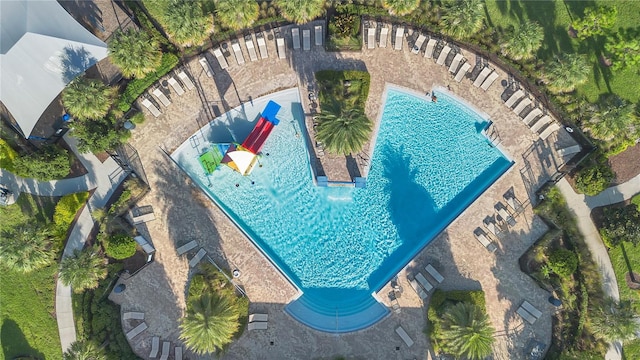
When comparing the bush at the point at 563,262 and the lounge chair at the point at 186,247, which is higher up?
the bush at the point at 563,262

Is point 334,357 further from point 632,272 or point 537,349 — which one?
point 632,272

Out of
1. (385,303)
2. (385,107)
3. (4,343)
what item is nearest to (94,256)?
(4,343)

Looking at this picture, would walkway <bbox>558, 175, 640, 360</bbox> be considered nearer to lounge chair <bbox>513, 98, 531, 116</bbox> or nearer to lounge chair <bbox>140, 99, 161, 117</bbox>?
lounge chair <bbox>513, 98, 531, 116</bbox>

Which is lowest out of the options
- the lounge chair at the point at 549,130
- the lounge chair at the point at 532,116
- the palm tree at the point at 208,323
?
the palm tree at the point at 208,323

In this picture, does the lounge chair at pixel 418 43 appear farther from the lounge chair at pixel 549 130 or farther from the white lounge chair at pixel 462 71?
the lounge chair at pixel 549 130

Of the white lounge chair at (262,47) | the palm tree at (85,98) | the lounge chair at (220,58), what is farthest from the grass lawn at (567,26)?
the palm tree at (85,98)

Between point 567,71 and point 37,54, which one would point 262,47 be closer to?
point 37,54

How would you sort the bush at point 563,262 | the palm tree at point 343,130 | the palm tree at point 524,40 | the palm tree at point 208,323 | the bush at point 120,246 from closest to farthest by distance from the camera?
the palm tree at point 208,323 < the palm tree at point 343,130 < the bush at point 563,262 < the bush at point 120,246 < the palm tree at point 524,40

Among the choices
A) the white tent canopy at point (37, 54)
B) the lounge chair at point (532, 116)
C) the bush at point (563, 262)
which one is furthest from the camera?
the lounge chair at point (532, 116)
